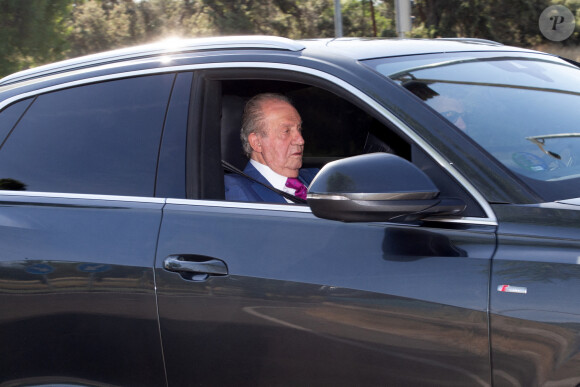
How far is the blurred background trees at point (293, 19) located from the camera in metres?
34.5

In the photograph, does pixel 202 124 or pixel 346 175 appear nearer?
pixel 346 175

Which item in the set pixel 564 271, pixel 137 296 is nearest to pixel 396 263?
pixel 564 271

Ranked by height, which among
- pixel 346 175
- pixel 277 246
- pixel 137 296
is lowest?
pixel 137 296

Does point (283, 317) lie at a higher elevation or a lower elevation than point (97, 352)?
higher

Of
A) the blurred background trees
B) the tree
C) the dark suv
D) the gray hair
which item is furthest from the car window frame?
the blurred background trees

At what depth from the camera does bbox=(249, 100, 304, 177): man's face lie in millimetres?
3389

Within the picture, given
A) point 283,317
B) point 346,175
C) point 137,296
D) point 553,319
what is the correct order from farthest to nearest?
point 137,296, point 283,317, point 346,175, point 553,319

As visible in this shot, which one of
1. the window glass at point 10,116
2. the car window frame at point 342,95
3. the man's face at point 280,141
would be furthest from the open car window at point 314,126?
the window glass at point 10,116

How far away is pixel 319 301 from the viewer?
227 centimetres

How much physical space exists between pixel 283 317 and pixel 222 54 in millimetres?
968

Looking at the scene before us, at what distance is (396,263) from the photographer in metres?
2.20

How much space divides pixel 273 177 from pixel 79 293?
1.02 meters

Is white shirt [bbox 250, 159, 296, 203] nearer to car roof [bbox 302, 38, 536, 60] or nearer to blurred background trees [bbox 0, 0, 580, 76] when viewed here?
car roof [bbox 302, 38, 536, 60]

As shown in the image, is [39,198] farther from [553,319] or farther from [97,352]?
[553,319]
